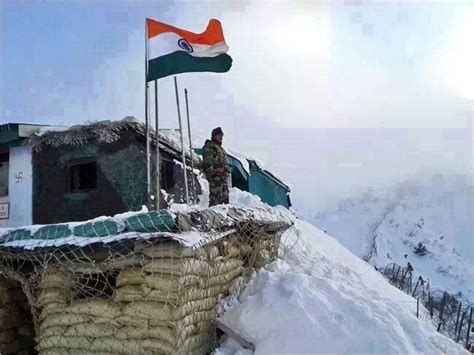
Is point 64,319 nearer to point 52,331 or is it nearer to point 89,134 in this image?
point 52,331

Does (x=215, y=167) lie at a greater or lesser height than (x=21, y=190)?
greater

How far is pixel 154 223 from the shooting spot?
5297mm

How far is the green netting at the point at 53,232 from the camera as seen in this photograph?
5633 millimetres

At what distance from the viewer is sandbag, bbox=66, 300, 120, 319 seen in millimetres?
5621

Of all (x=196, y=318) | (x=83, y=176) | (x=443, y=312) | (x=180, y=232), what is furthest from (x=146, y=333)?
(x=443, y=312)

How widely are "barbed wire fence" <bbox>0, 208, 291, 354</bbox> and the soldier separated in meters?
1.55

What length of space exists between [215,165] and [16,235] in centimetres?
311

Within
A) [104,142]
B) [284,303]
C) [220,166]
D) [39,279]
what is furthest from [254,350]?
[104,142]

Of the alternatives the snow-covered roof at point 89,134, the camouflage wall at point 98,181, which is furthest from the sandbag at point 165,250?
the snow-covered roof at point 89,134

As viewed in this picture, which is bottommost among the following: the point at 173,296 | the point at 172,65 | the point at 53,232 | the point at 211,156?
the point at 173,296

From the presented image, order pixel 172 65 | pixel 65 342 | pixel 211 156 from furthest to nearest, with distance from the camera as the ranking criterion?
pixel 211 156 < pixel 172 65 < pixel 65 342

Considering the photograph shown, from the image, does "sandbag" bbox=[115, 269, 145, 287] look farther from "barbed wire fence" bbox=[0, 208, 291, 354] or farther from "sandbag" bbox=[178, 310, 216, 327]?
"sandbag" bbox=[178, 310, 216, 327]

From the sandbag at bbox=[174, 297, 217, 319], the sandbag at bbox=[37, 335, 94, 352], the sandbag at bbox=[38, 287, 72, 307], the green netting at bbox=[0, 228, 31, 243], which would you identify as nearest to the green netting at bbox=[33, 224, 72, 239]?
the green netting at bbox=[0, 228, 31, 243]

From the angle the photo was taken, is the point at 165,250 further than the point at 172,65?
No
